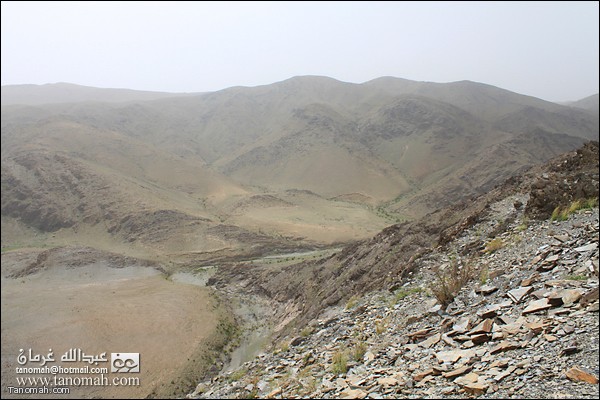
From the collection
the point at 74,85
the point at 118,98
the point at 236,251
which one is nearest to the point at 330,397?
Result: the point at 236,251

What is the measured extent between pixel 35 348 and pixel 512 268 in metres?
17.3

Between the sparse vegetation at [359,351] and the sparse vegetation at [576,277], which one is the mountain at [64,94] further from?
the sparse vegetation at [576,277]

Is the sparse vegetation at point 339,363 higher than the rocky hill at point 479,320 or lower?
lower

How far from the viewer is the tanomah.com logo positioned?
14.9 metres

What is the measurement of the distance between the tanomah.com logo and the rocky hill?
6.89 metres

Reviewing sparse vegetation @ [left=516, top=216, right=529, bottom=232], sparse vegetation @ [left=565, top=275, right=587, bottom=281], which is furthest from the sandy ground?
sparse vegetation @ [left=565, top=275, right=587, bottom=281]

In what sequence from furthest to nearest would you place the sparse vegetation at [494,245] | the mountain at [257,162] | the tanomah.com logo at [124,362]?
the mountain at [257,162] < the tanomah.com logo at [124,362] < the sparse vegetation at [494,245]

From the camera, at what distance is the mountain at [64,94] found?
122 metres

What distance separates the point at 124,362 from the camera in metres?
15.9

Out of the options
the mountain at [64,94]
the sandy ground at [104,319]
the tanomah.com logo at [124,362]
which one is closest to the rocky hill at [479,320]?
the sandy ground at [104,319]

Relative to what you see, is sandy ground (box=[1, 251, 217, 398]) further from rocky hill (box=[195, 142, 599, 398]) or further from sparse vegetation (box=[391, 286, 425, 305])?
sparse vegetation (box=[391, 286, 425, 305])

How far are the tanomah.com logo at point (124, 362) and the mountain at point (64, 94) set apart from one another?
125 m

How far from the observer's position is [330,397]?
6.03m

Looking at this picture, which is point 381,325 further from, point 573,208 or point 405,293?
point 573,208
